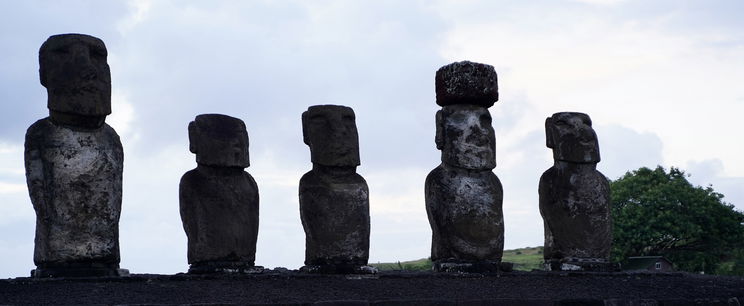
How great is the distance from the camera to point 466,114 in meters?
13.3

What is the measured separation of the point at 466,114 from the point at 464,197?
1026 millimetres

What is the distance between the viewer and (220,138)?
38.7ft

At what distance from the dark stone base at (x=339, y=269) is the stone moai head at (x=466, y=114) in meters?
1.80

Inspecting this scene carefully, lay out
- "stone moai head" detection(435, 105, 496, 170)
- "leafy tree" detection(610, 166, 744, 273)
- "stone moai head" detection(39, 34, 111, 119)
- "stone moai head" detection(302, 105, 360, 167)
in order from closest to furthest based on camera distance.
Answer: "stone moai head" detection(39, 34, 111, 119) < "stone moai head" detection(302, 105, 360, 167) < "stone moai head" detection(435, 105, 496, 170) < "leafy tree" detection(610, 166, 744, 273)

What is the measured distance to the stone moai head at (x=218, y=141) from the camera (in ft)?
38.4

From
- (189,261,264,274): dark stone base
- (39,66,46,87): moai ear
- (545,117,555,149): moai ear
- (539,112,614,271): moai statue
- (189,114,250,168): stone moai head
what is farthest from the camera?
(545,117,555,149): moai ear

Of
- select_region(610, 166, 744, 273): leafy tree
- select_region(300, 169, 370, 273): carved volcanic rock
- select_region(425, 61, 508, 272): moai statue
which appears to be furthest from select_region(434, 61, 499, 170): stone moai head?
select_region(610, 166, 744, 273): leafy tree

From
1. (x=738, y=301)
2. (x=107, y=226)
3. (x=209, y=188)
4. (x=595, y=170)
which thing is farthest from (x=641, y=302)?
(x=107, y=226)

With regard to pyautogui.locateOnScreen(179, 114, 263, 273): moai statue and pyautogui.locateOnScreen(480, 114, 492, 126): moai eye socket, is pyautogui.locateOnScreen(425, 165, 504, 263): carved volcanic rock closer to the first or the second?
pyautogui.locateOnScreen(480, 114, 492, 126): moai eye socket

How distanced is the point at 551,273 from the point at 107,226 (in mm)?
5386

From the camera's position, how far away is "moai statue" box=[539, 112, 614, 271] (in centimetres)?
1413

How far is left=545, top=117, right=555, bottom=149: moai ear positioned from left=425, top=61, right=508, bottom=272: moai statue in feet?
4.27

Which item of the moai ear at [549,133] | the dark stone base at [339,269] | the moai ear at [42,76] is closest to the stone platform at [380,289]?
the dark stone base at [339,269]

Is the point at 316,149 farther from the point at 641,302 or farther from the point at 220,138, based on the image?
the point at 641,302
